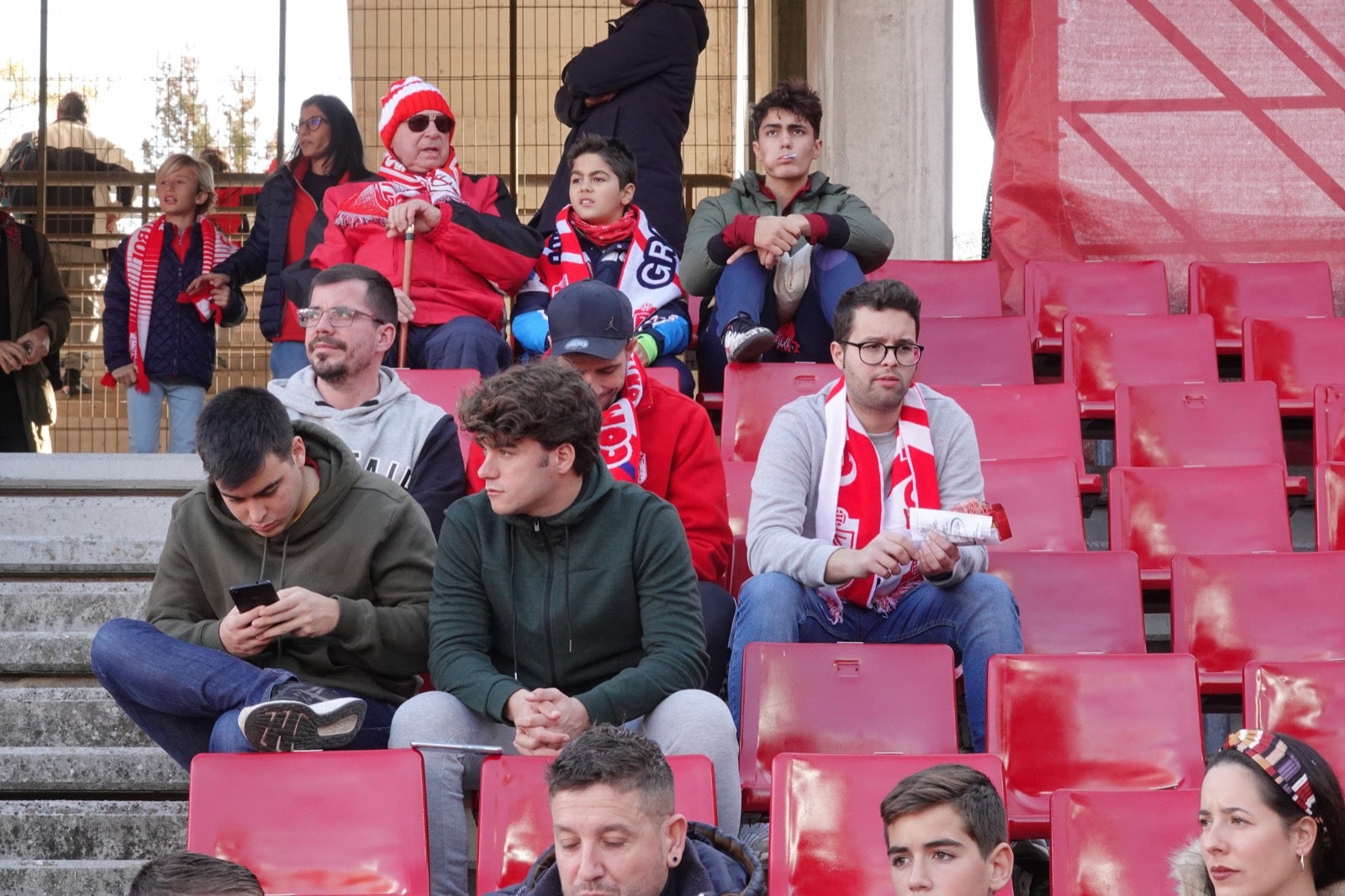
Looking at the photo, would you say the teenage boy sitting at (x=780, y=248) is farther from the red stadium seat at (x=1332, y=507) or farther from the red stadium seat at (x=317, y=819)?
the red stadium seat at (x=317, y=819)

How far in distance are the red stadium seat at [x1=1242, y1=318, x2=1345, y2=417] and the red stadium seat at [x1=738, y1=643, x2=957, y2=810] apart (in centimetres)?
228

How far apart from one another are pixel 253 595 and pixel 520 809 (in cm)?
64

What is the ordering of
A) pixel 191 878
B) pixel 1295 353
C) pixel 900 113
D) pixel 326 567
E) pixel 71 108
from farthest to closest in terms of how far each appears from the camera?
pixel 71 108
pixel 900 113
pixel 1295 353
pixel 326 567
pixel 191 878

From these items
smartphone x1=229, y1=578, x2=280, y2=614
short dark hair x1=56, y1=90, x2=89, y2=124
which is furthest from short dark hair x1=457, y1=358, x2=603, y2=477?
short dark hair x1=56, y1=90, x2=89, y2=124

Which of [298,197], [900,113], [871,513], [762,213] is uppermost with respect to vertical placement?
[900,113]

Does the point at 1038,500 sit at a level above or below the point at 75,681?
above

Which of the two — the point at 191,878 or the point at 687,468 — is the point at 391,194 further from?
the point at 191,878

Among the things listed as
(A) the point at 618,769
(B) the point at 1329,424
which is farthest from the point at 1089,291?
(A) the point at 618,769

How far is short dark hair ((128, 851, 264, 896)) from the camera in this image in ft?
6.93

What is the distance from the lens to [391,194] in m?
4.89

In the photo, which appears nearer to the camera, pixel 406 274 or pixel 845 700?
pixel 845 700

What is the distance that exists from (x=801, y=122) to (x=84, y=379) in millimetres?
5026

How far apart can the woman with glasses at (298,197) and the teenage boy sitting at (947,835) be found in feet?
10.8

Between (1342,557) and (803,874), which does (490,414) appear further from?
(1342,557)
